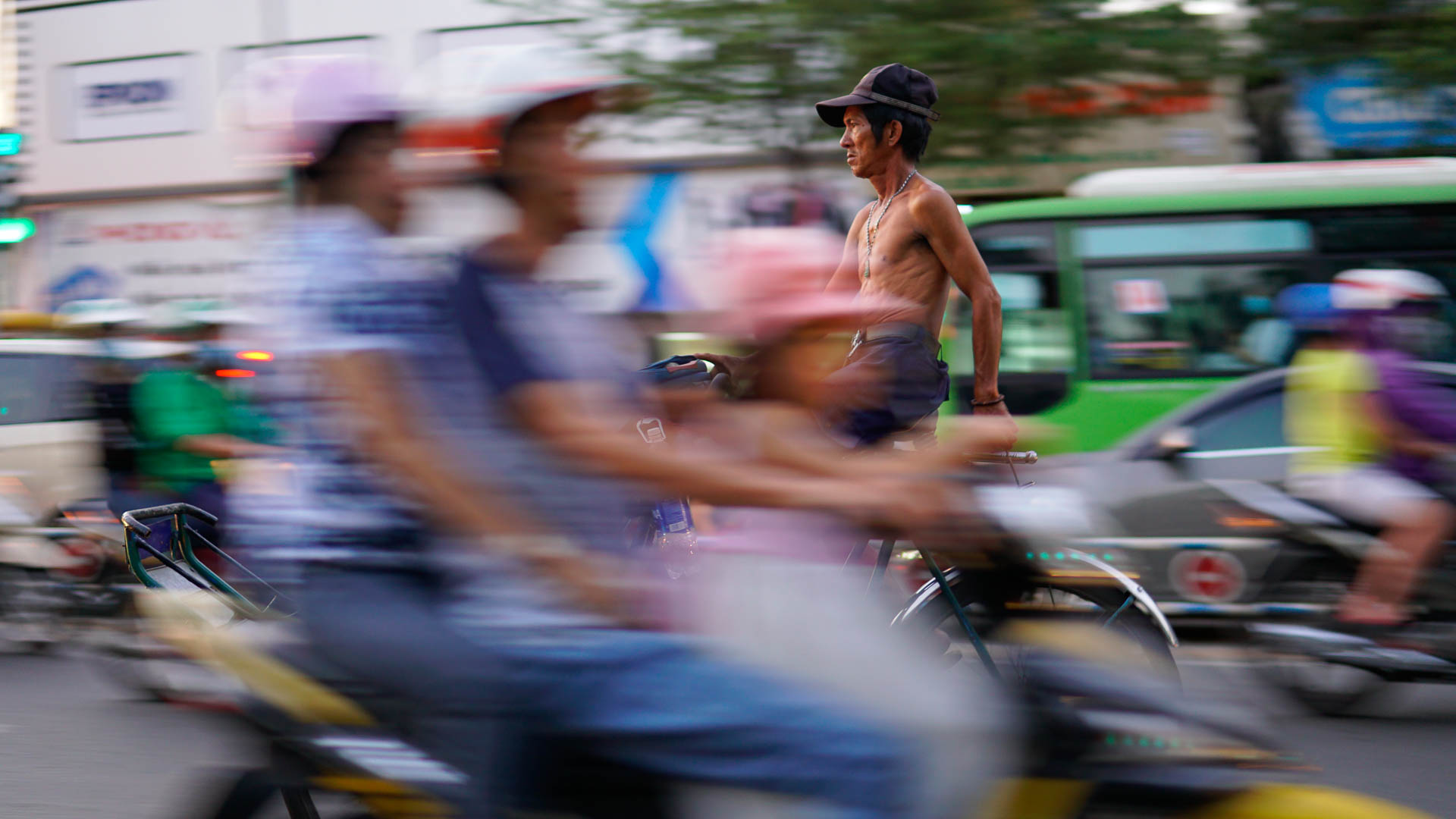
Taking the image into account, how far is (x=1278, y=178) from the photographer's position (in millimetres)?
9430

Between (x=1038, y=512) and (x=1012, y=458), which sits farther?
(x=1012, y=458)

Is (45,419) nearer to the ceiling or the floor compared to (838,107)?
nearer to the floor

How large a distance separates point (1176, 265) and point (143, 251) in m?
17.7

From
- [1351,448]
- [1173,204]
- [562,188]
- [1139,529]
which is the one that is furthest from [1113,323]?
[562,188]

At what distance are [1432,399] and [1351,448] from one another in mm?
312

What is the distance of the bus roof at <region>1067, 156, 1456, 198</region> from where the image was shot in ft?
30.5

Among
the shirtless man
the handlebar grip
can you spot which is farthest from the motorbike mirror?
the handlebar grip

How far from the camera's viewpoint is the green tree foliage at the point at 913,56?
38.8 feet

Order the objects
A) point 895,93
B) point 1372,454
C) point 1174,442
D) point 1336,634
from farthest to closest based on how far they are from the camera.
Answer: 1. point 1174,442
2. point 1372,454
3. point 1336,634
4. point 895,93

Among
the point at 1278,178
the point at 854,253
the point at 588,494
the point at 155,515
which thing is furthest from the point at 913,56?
the point at 588,494

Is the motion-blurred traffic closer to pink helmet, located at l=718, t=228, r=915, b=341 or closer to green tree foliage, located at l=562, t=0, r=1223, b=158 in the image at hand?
pink helmet, located at l=718, t=228, r=915, b=341

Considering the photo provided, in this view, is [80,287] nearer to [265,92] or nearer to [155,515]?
[155,515]

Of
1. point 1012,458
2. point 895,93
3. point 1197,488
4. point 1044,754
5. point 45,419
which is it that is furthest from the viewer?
point 45,419

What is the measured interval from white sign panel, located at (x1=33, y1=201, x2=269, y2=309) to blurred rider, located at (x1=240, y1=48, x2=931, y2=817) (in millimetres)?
20691
